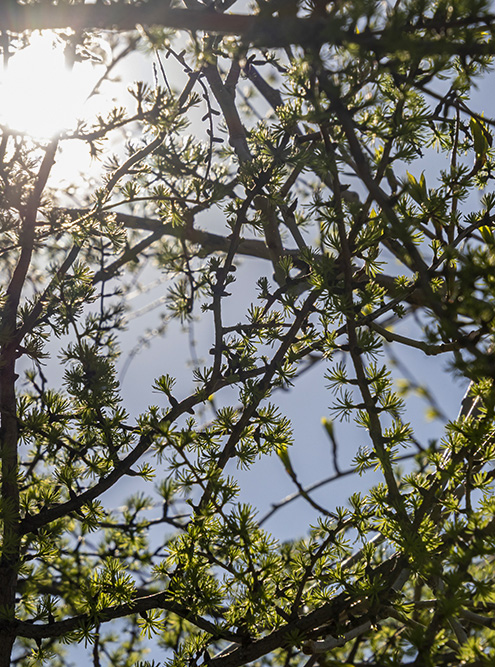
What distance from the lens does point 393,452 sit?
2.31ft

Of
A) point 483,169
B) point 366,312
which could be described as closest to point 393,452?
point 366,312

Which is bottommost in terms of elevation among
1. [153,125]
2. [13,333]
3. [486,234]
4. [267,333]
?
[486,234]

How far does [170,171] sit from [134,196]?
3.6 inches

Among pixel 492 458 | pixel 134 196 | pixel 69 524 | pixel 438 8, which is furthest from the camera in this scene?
pixel 69 524

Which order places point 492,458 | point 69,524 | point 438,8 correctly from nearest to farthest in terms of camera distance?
1. point 438,8
2. point 492,458
3. point 69,524

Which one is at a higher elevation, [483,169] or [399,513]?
[483,169]

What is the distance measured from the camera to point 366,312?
834 millimetres

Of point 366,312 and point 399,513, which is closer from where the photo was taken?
point 399,513

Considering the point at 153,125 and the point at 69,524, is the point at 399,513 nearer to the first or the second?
the point at 153,125

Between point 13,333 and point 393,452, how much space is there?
0.54 metres

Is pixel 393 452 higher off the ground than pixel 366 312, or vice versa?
pixel 366 312

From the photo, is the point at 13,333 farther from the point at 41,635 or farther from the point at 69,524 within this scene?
the point at 69,524

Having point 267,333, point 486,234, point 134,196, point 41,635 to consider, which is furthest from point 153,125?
point 41,635

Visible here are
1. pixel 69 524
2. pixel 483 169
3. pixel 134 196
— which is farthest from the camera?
pixel 69 524
